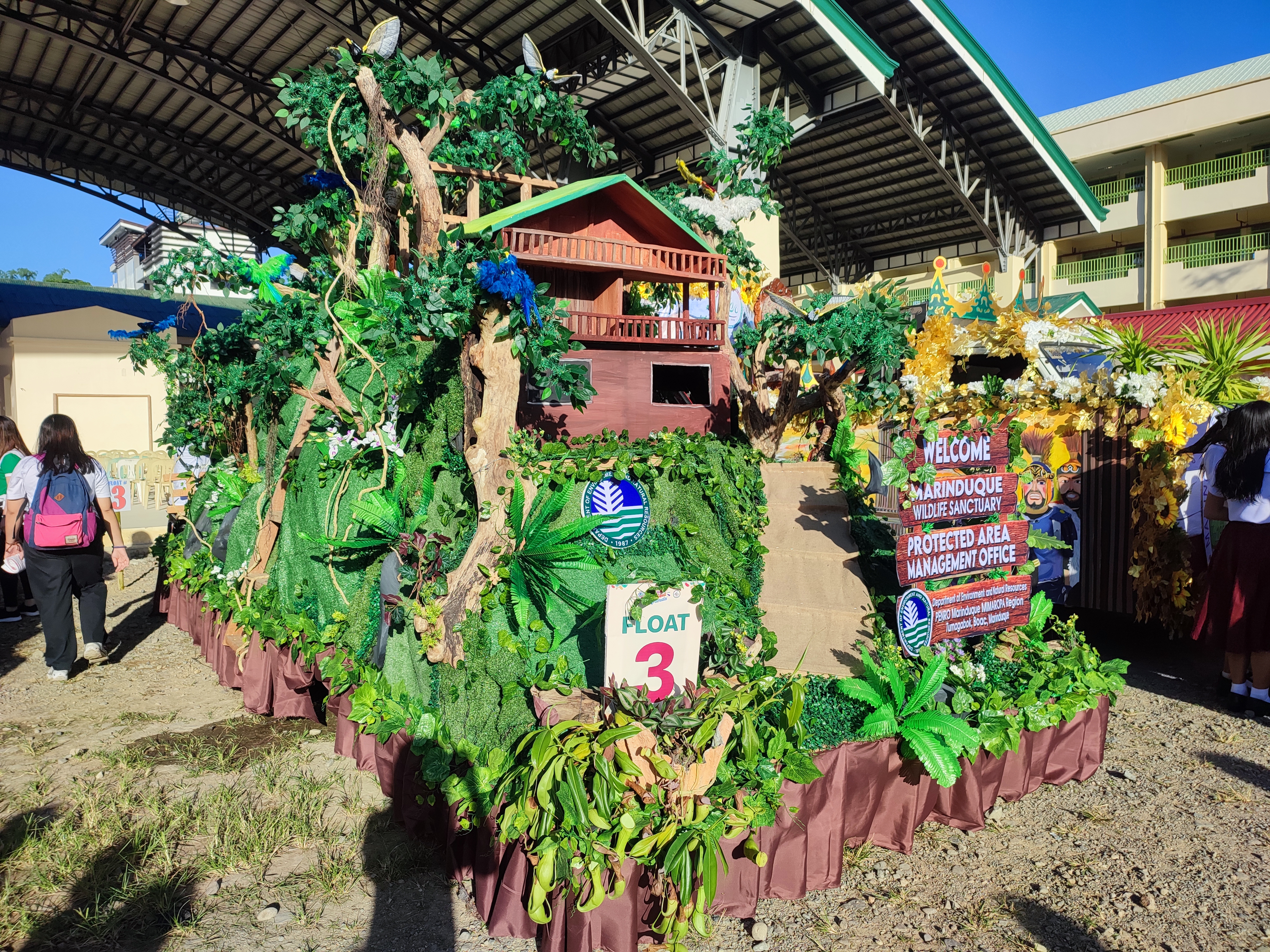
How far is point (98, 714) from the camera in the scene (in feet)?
22.1

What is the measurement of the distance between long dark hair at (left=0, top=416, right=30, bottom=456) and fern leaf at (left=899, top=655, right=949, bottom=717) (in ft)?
29.3

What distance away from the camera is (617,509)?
5711mm

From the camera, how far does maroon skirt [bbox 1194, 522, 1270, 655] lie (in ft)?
19.8

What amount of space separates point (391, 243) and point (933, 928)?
781cm

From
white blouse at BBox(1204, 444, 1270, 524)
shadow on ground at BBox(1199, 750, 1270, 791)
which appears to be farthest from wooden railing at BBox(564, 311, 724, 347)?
shadow on ground at BBox(1199, 750, 1270, 791)

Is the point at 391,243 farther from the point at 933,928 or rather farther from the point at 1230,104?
the point at 1230,104

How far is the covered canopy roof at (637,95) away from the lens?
16.9m

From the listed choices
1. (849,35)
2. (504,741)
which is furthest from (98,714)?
(849,35)

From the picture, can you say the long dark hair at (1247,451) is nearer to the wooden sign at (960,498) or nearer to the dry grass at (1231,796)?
the wooden sign at (960,498)

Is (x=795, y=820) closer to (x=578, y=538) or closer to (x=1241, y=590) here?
(x=578, y=538)

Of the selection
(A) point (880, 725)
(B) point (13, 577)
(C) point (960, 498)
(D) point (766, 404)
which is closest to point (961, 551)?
(C) point (960, 498)

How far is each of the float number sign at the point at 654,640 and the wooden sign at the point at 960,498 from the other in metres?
1.77

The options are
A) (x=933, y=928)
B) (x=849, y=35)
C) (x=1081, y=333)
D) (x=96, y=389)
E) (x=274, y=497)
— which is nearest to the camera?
(x=933, y=928)

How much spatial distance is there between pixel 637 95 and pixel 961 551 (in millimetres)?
16823
